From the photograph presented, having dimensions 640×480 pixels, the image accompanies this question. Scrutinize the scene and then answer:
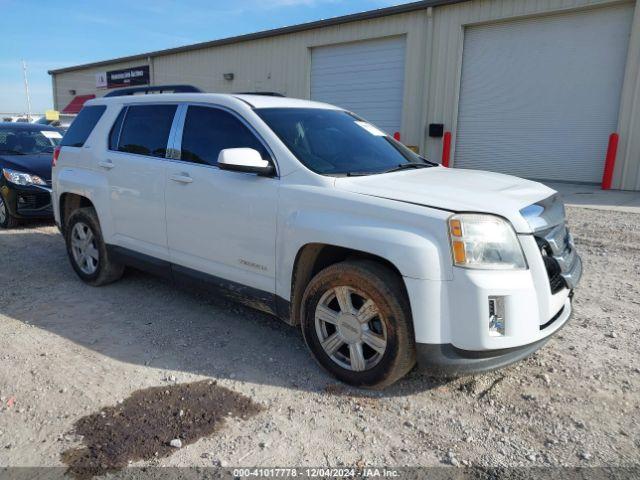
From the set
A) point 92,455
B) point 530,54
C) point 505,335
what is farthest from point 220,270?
point 530,54

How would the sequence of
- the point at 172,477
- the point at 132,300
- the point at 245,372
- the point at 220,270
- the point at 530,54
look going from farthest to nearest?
the point at 530,54 < the point at 132,300 < the point at 220,270 < the point at 245,372 < the point at 172,477

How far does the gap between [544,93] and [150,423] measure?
13.6m

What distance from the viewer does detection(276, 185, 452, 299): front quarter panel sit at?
2.78 m

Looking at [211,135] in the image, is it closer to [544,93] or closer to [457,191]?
[457,191]

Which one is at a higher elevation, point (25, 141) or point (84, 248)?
point (25, 141)

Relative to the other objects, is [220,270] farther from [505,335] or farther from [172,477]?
[505,335]

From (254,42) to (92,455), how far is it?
19.5 metres

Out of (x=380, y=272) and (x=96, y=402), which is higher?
(x=380, y=272)

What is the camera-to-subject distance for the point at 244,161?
11.2 feet

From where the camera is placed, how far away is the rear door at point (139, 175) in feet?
14.2

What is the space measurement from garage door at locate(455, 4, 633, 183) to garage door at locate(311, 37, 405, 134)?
7.30 feet

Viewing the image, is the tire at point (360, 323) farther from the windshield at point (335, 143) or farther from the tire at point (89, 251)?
the tire at point (89, 251)

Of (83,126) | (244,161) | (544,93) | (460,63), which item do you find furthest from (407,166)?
(460,63)

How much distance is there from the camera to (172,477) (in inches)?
96.3
